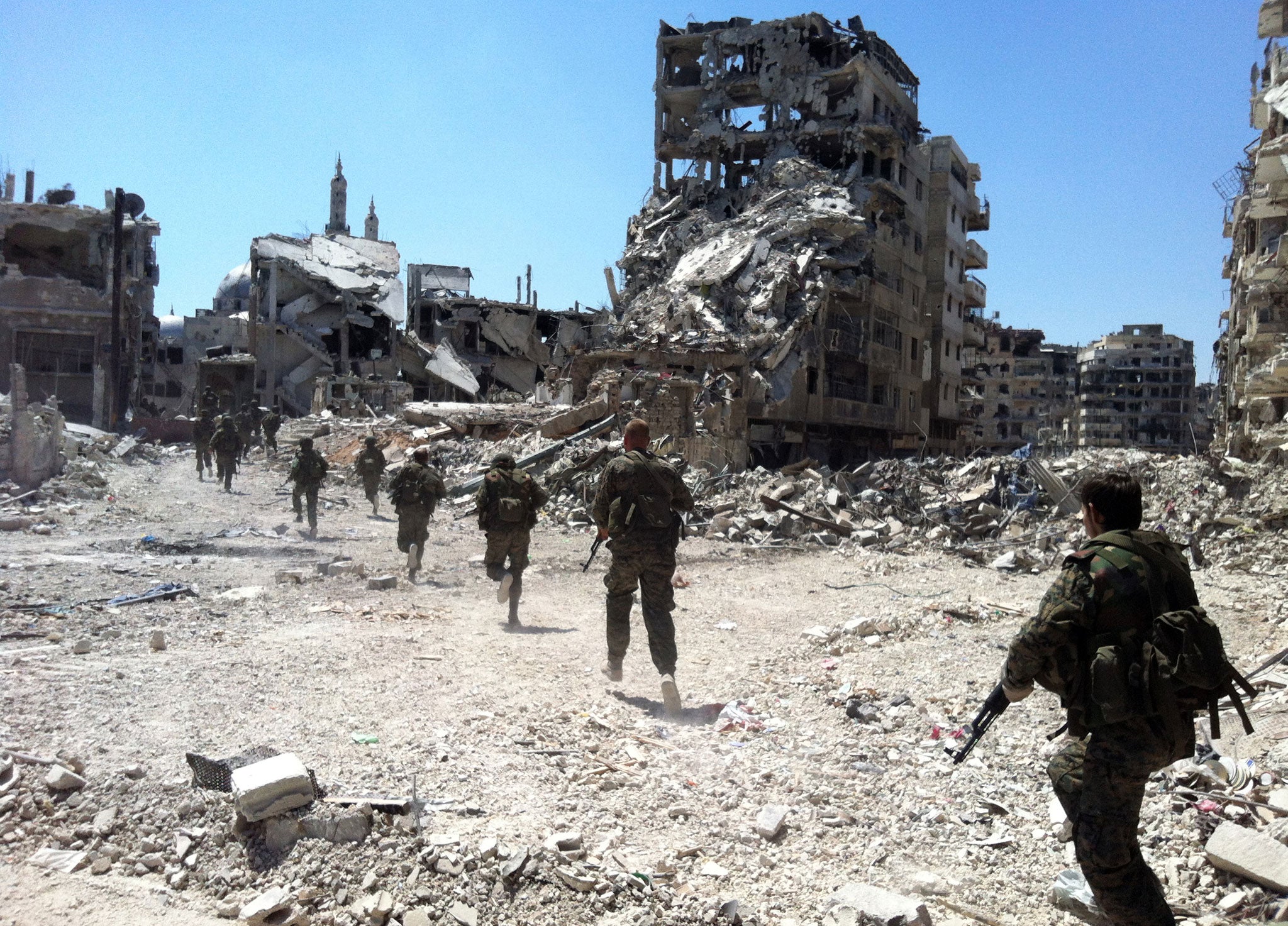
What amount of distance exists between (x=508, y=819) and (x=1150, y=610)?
2595 millimetres

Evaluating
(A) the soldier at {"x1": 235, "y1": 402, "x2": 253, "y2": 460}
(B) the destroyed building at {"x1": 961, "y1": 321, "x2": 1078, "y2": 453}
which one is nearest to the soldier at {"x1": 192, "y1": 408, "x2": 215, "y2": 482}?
(A) the soldier at {"x1": 235, "y1": 402, "x2": 253, "y2": 460}

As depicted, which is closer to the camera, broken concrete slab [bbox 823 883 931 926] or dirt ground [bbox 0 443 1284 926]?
broken concrete slab [bbox 823 883 931 926]

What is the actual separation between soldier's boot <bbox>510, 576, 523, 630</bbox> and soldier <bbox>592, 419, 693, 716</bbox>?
2.20 m

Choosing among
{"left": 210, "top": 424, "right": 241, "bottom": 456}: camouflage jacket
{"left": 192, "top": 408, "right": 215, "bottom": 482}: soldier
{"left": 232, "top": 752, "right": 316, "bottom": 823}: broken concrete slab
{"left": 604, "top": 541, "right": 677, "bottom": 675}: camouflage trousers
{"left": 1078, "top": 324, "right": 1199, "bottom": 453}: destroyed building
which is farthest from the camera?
{"left": 1078, "top": 324, "right": 1199, "bottom": 453}: destroyed building

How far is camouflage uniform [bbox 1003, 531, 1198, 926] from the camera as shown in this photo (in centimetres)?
275

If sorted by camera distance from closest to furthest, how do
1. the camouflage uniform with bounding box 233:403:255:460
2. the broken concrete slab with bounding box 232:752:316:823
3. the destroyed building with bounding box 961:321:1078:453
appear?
1. the broken concrete slab with bounding box 232:752:316:823
2. the camouflage uniform with bounding box 233:403:255:460
3. the destroyed building with bounding box 961:321:1078:453

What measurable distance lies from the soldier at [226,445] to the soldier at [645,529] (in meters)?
14.8

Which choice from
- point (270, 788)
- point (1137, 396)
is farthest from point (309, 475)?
point (1137, 396)

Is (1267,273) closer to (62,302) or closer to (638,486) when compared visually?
(638,486)

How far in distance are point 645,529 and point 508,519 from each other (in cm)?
248

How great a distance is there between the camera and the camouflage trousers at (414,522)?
409 inches

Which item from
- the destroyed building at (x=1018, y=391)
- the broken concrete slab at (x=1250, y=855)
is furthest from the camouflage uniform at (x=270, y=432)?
the destroyed building at (x=1018, y=391)

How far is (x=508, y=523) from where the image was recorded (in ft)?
26.8

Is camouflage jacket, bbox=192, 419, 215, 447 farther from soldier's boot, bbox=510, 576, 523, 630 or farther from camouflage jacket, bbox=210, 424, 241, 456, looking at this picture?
soldier's boot, bbox=510, 576, 523, 630
